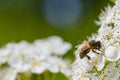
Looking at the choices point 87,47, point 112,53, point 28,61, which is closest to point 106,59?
point 112,53

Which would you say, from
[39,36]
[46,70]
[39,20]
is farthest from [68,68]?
[39,20]

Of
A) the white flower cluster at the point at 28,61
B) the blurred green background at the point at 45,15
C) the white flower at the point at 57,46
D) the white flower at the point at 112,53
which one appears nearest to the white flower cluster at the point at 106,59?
the white flower at the point at 112,53

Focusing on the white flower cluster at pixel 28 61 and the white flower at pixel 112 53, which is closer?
the white flower at pixel 112 53

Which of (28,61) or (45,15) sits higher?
(45,15)

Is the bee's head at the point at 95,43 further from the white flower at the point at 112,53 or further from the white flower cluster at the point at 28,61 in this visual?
the white flower cluster at the point at 28,61

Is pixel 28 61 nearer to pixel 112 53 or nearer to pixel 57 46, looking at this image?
pixel 57 46

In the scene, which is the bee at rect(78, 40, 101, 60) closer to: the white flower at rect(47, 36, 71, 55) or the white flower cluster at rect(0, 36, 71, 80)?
the white flower cluster at rect(0, 36, 71, 80)
